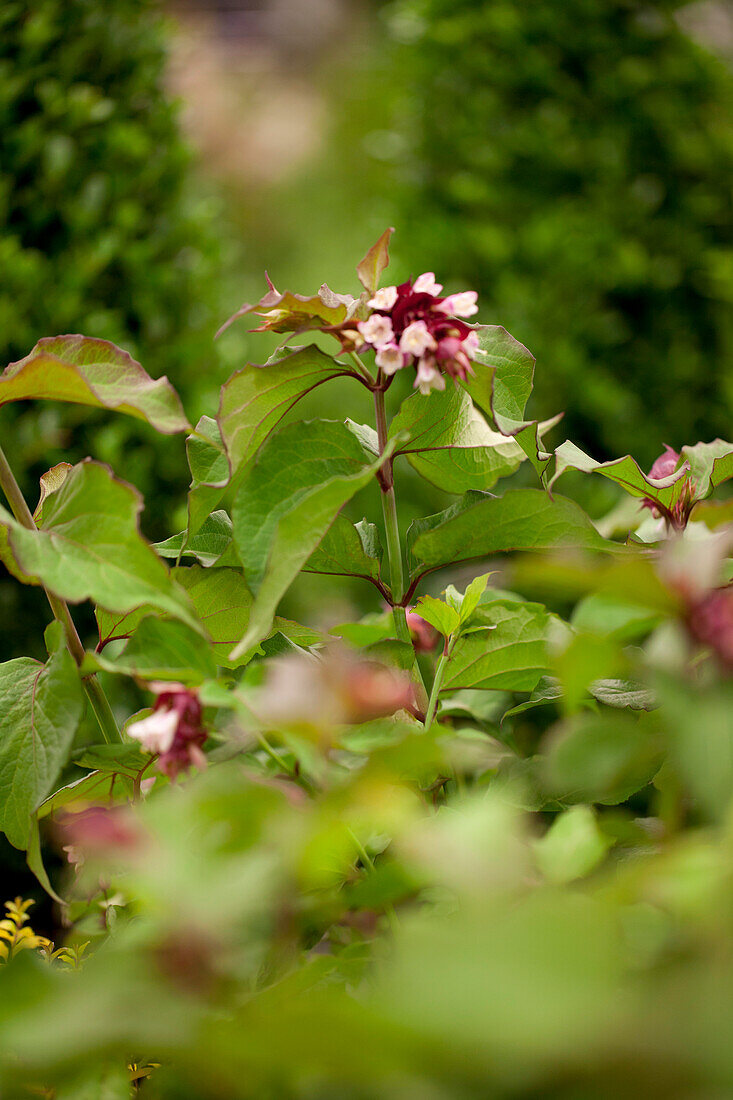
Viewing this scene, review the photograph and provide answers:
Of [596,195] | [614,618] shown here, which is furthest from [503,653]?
[596,195]

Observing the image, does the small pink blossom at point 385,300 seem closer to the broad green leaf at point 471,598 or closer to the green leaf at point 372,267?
the green leaf at point 372,267

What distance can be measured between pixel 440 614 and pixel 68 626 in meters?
0.17

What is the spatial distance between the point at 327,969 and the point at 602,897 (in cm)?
10

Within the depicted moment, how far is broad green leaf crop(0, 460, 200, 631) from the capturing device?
0.32 metres

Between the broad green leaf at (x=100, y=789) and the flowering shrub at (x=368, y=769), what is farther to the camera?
the broad green leaf at (x=100, y=789)

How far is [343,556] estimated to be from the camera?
444 mm

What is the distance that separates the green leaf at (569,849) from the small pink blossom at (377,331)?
21 centimetres

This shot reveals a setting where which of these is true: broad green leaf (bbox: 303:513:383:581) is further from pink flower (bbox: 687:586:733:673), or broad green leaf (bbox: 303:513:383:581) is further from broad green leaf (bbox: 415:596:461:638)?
pink flower (bbox: 687:586:733:673)

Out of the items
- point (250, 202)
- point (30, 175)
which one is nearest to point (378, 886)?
point (30, 175)

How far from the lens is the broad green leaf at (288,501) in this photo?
338 mm

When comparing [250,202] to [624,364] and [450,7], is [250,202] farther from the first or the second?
[624,364]

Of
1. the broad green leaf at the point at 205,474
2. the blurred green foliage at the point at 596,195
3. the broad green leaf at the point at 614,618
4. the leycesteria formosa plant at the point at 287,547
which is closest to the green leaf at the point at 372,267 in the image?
the leycesteria formosa plant at the point at 287,547

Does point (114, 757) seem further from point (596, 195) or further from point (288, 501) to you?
point (596, 195)

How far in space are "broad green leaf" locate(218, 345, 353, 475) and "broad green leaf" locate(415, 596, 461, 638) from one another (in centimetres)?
10
